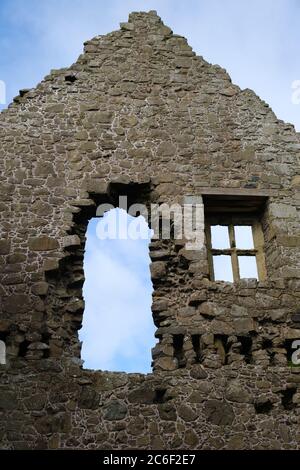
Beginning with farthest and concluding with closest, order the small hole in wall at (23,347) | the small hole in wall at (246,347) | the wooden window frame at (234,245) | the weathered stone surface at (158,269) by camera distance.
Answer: the wooden window frame at (234,245), the weathered stone surface at (158,269), the small hole in wall at (246,347), the small hole in wall at (23,347)

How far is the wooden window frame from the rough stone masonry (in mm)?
92

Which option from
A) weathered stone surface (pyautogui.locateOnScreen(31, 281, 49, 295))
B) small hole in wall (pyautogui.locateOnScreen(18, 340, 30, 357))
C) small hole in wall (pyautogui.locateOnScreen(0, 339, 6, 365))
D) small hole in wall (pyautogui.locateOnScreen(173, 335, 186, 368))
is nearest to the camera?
small hole in wall (pyautogui.locateOnScreen(0, 339, 6, 365))

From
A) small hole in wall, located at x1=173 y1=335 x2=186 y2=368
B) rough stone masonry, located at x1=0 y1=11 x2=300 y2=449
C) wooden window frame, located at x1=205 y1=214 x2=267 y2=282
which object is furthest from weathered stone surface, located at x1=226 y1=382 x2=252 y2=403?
wooden window frame, located at x1=205 y1=214 x2=267 y2=282

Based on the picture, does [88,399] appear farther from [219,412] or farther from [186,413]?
[219,412]

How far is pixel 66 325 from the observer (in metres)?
8.76

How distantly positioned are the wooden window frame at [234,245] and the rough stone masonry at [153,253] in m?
0.09

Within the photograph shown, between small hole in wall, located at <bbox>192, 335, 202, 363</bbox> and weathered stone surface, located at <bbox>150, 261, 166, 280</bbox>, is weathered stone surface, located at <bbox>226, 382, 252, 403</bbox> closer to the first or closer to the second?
small hole in wall, located at <bbox>192, 335, 202, 363</bbox>

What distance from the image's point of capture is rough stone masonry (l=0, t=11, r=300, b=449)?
8.01 metres

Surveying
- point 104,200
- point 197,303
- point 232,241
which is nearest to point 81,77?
point 104,200

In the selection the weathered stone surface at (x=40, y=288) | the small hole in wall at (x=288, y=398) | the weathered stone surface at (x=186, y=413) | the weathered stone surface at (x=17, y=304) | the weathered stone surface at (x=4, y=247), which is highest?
the weathered stone surface at (x=4, y=247)

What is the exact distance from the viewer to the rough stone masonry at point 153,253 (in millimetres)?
8008

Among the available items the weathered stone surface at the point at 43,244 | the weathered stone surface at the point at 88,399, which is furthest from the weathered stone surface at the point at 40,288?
the weathered stone surface at the point at 88,399

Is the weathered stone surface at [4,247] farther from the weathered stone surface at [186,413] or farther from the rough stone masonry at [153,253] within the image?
the weathered stone surface at [186,413]

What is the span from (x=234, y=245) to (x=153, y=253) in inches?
50.9
